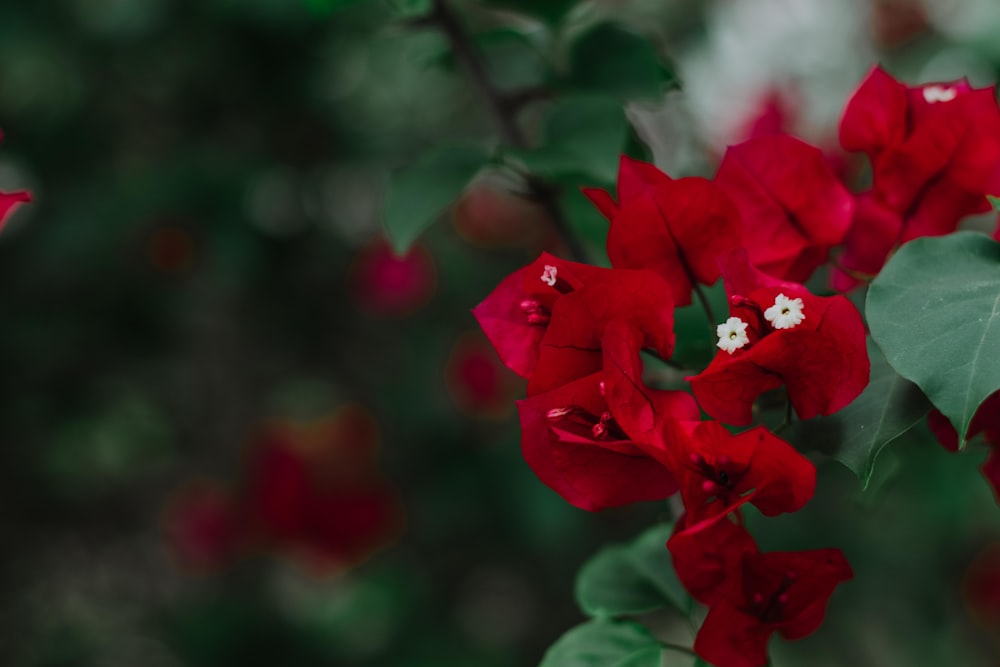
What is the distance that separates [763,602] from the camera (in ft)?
1.53

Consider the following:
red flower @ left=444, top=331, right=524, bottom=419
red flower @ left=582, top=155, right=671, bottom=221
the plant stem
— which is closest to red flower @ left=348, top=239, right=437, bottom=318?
red flower @ left=444, top=331, right=524, bottom=419

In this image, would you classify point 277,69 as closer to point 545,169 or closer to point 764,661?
point 545,169

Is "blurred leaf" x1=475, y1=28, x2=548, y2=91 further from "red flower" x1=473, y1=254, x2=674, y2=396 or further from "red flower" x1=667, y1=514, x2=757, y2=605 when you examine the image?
"red flower" x1=667, y1=514, x2=757, y2=605

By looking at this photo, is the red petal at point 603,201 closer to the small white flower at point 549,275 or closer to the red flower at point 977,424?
the small white flower at point 549,275

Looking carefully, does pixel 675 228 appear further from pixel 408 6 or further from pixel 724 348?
pixel 408 6

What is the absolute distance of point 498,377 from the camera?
1871 millimetres

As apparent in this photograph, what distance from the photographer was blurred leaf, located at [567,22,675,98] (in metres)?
0.75

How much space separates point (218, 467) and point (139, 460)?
33 centimetres

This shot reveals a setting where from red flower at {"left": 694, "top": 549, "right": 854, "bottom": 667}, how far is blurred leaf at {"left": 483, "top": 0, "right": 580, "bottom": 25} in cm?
46

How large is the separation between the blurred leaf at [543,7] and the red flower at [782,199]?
267 millimetres

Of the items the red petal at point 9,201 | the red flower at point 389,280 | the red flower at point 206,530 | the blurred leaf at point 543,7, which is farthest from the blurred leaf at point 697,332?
the red flower at point 206,530

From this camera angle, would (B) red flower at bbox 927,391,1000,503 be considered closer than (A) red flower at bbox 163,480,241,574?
Yes

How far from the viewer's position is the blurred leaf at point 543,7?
733 millimetres

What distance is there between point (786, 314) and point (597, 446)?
107 mm
